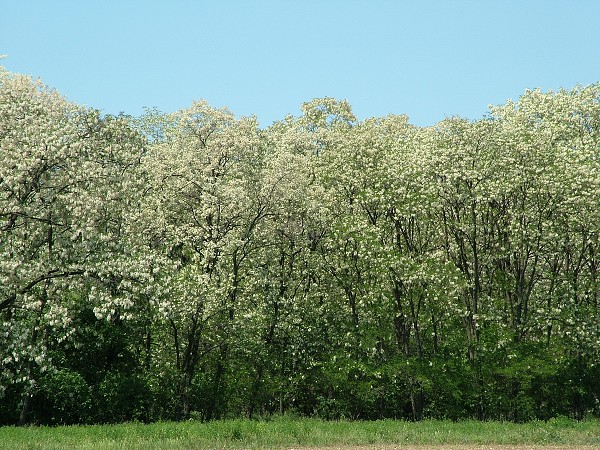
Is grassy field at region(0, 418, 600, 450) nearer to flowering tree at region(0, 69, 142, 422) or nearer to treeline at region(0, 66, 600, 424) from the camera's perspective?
flowering tree at region(0, 69, 142, 422)

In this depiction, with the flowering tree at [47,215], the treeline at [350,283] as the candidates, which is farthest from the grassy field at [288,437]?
the treeline at [350,283]

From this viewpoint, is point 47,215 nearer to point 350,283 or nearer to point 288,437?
point 288,437

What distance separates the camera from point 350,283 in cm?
4062

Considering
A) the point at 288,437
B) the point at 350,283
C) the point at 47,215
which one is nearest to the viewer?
the point at 288,437

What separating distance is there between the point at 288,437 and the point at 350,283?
54.0 feet

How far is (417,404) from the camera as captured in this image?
1559 inches

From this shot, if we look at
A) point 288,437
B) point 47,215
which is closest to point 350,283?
point 288,437

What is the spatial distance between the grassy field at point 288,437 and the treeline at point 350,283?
25.1ft

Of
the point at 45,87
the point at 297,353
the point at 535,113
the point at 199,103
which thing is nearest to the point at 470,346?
the point at 297,353

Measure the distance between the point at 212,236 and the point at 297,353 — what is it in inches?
334

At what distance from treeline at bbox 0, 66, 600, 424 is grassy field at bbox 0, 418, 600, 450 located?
7.64 m

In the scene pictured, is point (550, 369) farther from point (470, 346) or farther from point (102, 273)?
point (102, 273)

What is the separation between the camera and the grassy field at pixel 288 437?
23.3 meters

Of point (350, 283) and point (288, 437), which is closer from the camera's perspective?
point (288, 437)
